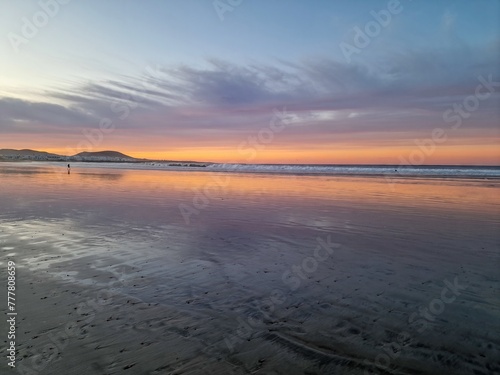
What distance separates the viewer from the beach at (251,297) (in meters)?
4.65

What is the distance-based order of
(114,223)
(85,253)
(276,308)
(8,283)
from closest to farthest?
(276,308) < (8,283) < (85,253) < (114,223)

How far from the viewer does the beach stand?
4648mm

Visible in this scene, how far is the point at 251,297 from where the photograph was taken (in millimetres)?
6680

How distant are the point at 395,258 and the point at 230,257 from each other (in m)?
4.63

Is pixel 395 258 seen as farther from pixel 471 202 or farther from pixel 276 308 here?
pixel 471 202

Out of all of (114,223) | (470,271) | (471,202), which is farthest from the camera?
(471,202)

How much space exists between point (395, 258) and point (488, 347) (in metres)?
4.51

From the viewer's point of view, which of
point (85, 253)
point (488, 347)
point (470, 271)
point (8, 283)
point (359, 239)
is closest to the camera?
point (488, 347)

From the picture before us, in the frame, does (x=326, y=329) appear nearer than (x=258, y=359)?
No

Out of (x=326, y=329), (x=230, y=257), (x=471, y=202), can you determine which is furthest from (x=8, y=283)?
(x=471, y=202)

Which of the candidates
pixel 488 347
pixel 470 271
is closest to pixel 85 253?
pixel 488 347

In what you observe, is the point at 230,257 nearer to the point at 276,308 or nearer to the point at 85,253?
the point at 276,308

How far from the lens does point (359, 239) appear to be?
11.7 m

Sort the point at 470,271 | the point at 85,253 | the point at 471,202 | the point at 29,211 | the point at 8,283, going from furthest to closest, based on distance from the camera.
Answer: the point at 471,202
the point at 29,211
the point at 85,253
the point at 470,271
the point at 8,283
